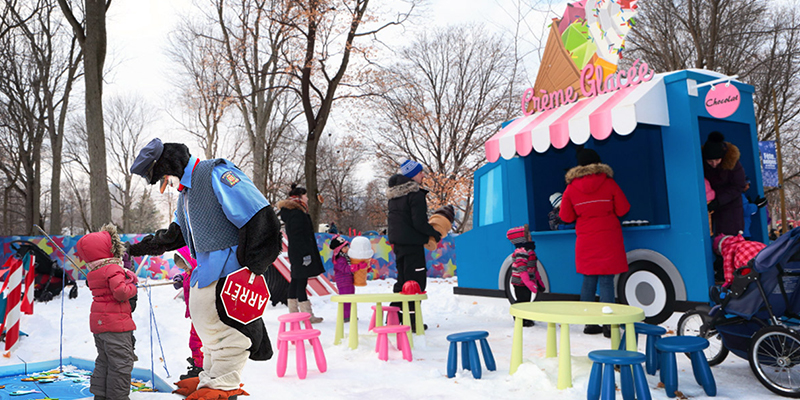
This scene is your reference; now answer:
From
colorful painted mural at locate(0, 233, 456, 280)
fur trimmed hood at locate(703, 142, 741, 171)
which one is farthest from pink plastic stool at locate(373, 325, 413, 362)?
colorful painted mural at locate(0, 233, 456, 280)

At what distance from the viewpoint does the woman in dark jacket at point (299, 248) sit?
22.5ft

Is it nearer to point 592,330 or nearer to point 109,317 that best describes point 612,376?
point 592,330

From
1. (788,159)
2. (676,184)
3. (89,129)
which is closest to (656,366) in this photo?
(676,184)

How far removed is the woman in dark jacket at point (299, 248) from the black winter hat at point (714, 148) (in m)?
4.93

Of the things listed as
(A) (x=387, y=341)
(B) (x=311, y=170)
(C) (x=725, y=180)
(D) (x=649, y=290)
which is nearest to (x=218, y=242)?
(A) (x=387, y=341)

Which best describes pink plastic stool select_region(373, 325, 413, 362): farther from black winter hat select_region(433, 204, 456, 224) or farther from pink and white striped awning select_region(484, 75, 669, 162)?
pink and white striped awning select_region(484, 75, 669, 162)

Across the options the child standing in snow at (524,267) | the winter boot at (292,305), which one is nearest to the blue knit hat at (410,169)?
the child standing in snow at (524,267)

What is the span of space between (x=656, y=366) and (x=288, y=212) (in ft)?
15.3

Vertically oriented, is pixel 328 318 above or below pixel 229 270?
below

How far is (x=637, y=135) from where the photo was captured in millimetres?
7883

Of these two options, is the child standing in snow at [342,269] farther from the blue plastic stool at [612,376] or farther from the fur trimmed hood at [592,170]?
the blue plastic stool at [612,376]

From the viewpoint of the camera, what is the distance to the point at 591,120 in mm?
5945

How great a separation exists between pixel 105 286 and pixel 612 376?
3423 mm

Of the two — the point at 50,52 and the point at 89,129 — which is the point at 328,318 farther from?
the point at 50,52
